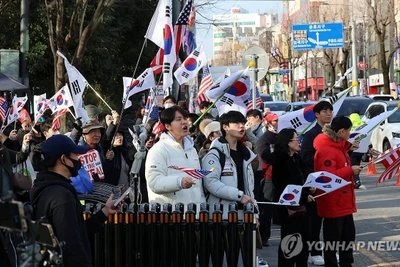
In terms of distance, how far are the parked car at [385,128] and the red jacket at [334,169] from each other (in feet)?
45.2

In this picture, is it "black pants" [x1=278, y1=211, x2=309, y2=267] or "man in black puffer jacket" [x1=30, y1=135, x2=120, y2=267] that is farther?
"black pants" [x1=278, y1=211, x2=309, y2=267]

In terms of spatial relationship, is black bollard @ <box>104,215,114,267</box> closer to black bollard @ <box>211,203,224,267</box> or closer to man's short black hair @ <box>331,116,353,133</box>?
black bollard @ <box>211,203,224,267</box>

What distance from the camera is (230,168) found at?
26.5 ft

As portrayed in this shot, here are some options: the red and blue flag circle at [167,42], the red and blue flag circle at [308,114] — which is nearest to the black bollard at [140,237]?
Answer: the red and blue flag circle at [308,114]

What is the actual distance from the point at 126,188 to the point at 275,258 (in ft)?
14.9

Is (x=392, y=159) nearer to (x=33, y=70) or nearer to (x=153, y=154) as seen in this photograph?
(x=153, y=154)

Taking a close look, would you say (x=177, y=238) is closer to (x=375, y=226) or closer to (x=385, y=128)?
(x=375, y=226)

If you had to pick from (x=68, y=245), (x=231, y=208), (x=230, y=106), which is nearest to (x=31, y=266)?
(x=68, y=245)

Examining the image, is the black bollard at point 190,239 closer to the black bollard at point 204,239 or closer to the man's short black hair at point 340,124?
the black bollard at point 204,239

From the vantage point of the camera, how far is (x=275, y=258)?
10.4 meters

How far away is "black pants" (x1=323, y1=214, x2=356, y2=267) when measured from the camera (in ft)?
28.7

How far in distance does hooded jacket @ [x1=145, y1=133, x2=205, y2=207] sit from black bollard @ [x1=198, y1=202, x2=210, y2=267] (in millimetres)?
416

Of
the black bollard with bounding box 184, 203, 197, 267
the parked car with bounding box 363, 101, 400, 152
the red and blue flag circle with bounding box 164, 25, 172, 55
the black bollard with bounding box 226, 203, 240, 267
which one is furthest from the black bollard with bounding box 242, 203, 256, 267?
the parked car with bounding box 363, 101, 400, 152

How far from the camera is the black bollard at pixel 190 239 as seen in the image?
280 inches
